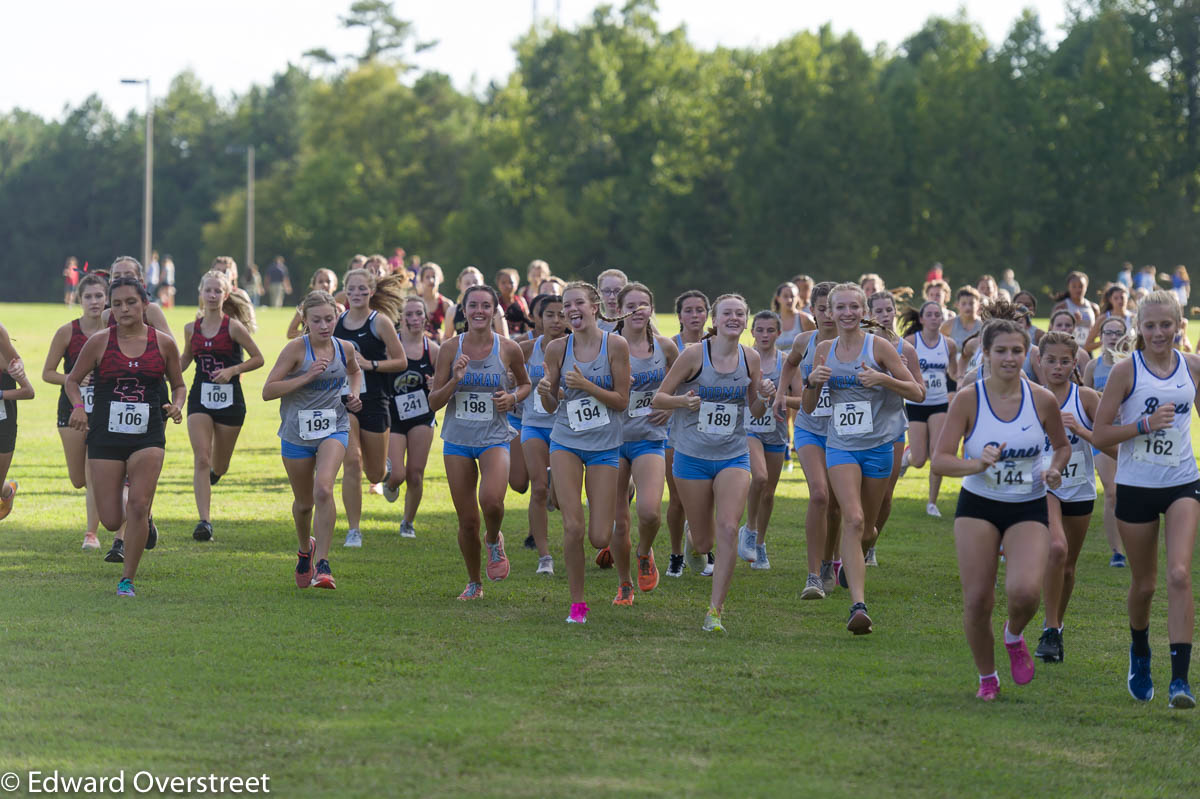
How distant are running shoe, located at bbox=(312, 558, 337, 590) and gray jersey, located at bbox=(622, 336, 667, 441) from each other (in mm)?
2092

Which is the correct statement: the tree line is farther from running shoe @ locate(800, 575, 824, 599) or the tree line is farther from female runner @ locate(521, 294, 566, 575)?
running shoe @ locate(800, 575, 824, 599)

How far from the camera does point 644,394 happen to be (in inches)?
364

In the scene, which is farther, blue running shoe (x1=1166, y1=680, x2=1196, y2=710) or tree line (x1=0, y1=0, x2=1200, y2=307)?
tree line (x1=0, y1=0, x2=1200, y2=307)

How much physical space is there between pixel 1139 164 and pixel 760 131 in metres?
16.6

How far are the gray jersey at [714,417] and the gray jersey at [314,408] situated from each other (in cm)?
A: 216

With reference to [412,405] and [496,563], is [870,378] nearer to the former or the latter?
[496,563]

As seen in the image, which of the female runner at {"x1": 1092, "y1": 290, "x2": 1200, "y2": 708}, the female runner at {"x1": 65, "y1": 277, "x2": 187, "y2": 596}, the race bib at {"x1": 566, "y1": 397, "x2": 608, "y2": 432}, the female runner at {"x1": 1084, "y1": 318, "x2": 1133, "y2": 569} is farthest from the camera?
the female runner at {"x1": 1084, "y1": 318, "x2": 1133, "y2": 569}

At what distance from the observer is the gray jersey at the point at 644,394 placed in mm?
9102

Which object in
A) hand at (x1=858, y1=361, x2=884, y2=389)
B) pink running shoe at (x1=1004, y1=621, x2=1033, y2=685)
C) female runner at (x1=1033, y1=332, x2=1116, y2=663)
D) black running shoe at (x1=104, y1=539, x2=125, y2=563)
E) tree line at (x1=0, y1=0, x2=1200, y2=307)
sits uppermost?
tree line at (x1=0, y1=0, x2=1200, y2=307)

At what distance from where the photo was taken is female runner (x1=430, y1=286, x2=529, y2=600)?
9.27m

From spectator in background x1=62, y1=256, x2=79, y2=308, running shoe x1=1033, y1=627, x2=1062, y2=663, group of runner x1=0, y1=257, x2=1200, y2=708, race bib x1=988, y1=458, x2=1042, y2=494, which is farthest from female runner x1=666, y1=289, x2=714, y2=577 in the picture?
spectator in background x1=62, y1=256, x2=79, y2=308

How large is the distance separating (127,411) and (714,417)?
11.1 ft

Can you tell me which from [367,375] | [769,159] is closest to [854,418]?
[367,375]

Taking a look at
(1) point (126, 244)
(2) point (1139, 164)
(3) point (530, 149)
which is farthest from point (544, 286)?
(1) point (126, 244)
